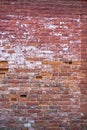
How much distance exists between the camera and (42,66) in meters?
6.92

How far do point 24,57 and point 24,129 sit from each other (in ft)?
4.58

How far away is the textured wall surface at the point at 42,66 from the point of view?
269 inches

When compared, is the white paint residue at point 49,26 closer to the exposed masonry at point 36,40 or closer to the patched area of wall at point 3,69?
the exposed masonry at point 36,40

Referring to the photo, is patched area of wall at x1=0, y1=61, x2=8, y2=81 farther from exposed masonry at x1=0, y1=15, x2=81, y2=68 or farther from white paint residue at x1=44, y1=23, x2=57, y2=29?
white paint residue at x1=44, y1=23, x2=57, y2=29

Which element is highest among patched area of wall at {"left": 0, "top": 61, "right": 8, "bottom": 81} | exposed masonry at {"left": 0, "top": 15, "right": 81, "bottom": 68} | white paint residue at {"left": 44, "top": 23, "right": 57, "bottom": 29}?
white paint residue at {"left": 44, "top": 23, "right": 57, "bottom": 29}

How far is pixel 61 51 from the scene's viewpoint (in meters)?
6.96

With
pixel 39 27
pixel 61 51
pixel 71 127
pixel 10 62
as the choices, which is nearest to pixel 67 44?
pixel 61 51

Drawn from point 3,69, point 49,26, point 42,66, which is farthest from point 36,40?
point 3,69

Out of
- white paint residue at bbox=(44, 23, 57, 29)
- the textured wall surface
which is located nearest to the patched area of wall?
the textured wall surface

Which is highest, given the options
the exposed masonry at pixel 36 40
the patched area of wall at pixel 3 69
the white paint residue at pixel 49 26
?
the white paint residue at pixel 49 26

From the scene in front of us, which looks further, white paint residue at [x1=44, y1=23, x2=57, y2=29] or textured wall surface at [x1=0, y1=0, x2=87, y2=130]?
white paint residue at [x1=44, y1=23, x2=57, y2=29]

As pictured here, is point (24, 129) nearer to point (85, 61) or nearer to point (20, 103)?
point (20, 103)

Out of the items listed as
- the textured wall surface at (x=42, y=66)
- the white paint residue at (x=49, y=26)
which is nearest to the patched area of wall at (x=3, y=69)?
the textured wall surface at (x=42, y=66)

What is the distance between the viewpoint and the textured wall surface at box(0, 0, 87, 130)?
6.84 meters
